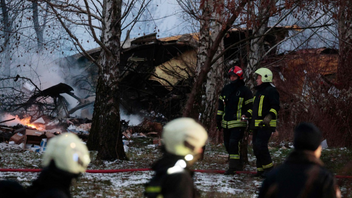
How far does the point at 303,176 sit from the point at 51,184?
1.43 m

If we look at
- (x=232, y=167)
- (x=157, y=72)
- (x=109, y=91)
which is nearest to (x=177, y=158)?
(x=232, y=167)

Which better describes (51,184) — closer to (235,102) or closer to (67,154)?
(67,154)

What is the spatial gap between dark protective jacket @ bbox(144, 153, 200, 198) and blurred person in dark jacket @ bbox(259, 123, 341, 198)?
1.58 feet

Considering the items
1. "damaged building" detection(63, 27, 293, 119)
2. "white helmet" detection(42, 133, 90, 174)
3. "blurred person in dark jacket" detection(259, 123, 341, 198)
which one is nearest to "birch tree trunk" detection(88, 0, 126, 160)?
"white helmet" detection(42, 133, 90, 174)

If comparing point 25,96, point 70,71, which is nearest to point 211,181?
point 25,96

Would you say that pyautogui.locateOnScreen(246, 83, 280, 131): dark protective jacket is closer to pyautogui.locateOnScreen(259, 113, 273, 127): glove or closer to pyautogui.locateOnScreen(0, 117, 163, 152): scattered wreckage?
pyautogui.locateOnScreen(259, 113, 273, 127): glove

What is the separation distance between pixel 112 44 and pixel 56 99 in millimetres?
10201

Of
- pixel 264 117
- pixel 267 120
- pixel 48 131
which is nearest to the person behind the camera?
pixel 267 120

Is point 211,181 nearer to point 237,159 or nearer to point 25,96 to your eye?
point 237,159

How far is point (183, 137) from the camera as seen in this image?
2.29m

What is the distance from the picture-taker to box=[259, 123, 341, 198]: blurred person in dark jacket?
227 cm

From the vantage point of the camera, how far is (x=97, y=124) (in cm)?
816

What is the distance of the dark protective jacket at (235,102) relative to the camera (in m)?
6.61

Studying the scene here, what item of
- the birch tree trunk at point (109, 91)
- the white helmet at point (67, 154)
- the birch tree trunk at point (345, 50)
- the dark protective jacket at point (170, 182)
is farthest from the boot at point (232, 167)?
the birch tree trunk at point (345, 50)
